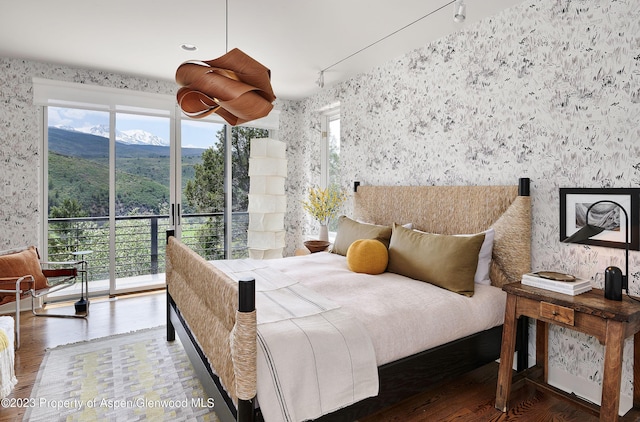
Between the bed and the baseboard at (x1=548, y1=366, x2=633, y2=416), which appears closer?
the bed

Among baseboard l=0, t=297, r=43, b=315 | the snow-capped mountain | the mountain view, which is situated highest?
the snow-capped mountain

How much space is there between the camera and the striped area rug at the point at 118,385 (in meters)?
2.05

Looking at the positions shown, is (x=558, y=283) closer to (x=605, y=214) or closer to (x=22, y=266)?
(x=605, y=214)

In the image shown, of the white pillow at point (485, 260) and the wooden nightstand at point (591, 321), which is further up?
the white pillow at point (485, 260)

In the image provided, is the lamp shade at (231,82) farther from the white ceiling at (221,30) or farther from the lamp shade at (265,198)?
the lamp shade at (265,198)

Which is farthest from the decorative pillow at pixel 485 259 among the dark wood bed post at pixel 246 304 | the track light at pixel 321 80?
the track light at pixel 321 80

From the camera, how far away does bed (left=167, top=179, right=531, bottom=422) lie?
149 centimetres

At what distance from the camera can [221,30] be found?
304 centimetres

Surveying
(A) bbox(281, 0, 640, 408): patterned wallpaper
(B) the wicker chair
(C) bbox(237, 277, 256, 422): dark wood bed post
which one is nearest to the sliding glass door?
(B) the wicker chair

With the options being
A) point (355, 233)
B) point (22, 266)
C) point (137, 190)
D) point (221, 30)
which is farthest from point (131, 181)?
point (355, 233)

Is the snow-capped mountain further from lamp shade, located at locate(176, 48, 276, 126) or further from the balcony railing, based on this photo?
lamp shade, located at locate(176, 48, 276, 126)

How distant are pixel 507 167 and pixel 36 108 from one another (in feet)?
15.1

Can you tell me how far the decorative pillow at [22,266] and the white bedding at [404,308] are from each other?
7.82 ft

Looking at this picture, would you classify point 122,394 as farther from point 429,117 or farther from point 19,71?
point 19,71
